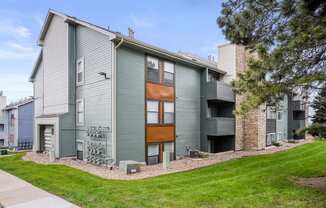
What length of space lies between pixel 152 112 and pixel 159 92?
4.17 ft

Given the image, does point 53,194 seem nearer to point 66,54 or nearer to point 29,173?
point 29,173

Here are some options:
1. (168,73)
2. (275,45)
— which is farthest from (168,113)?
(275,45)

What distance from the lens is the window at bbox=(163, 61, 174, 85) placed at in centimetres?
1558

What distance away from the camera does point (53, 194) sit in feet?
25.2

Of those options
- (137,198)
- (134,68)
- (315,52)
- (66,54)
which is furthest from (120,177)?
(66,54)

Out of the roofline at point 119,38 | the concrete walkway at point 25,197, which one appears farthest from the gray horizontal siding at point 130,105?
the concrete walkway at point 25,197

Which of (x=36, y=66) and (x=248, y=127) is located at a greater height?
(x=36, y=66)

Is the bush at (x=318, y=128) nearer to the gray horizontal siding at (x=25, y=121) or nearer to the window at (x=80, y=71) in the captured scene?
the window at (x=80, y=71)

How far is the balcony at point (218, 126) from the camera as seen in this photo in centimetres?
1728

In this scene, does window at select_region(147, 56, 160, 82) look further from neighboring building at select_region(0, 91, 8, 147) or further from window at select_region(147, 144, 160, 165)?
neighboring building at select_region(0, 91, 8, 147)

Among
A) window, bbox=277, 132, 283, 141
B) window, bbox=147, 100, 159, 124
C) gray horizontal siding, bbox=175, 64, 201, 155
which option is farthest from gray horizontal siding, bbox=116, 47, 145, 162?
window, bbox=277, 132, 283, 141

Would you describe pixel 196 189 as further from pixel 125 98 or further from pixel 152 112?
pixel 152 112

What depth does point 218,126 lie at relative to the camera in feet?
56.7

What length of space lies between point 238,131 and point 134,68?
967 centimetres
